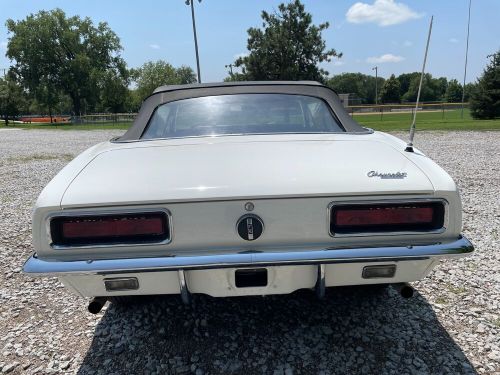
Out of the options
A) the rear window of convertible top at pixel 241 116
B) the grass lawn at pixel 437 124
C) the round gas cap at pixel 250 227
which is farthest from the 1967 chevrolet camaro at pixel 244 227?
the grass lawn at pixel 437 124

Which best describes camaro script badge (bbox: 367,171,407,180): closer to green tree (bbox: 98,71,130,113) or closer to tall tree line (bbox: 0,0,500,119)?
tall tree line (bbox: 0,0,500,119)

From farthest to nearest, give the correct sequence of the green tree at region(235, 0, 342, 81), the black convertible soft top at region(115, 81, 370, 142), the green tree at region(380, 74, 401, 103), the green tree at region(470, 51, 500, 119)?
the green tree at region(380, 74, 401, 103), the green tree at region(235, 0, 342, 81), the green tree at region(470, 51, 500, 119), the black convertible soft top at region(115, 81, 370, 142)

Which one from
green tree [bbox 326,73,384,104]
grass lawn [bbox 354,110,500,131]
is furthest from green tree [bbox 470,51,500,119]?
green tree [bbox 326,73,384,104]

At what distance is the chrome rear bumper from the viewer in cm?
176

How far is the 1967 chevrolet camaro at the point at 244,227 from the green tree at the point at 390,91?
84.5 m

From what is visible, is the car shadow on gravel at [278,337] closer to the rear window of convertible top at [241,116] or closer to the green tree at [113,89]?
the rear window of convertible top at [241,116]

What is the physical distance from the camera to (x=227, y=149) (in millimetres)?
2201

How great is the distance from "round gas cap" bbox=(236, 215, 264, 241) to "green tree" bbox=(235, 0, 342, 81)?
36383 mm

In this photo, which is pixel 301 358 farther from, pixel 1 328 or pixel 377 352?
pixel 1 328

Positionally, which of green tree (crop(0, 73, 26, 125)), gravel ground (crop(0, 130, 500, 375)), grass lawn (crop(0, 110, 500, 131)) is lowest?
grass lawn (crop(0, 110, 500, 131))

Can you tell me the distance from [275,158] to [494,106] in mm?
29766

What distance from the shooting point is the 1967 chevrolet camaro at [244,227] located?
5.83 feet

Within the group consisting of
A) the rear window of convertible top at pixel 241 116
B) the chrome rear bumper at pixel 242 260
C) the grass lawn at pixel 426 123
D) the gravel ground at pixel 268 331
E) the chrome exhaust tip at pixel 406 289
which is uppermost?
the rear window of convertible top at pixel 241 116

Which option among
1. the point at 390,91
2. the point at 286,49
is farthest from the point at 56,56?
the point at 390,91
